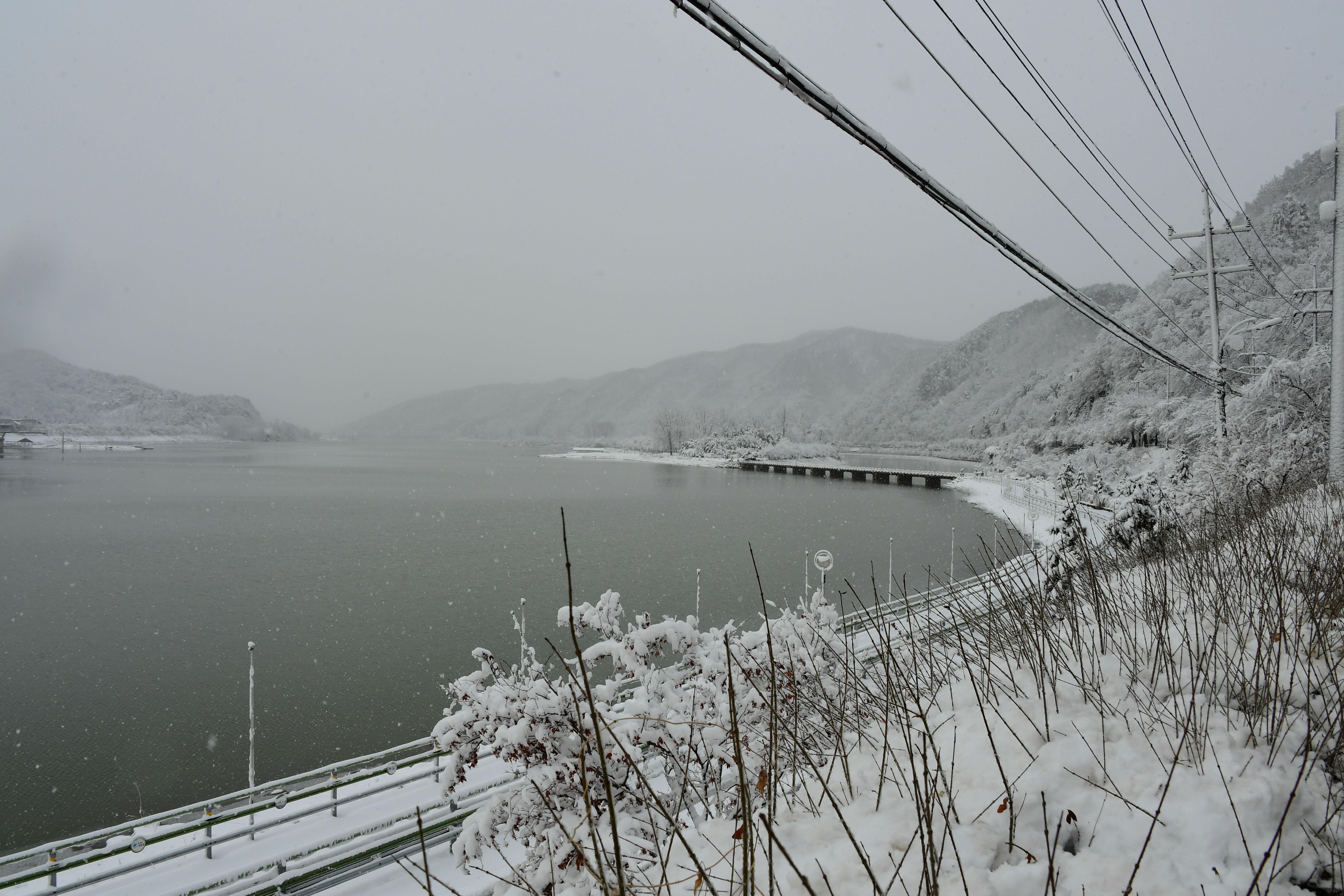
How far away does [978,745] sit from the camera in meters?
3.13

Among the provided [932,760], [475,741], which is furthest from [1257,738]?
[475,741]

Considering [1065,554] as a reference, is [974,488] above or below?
below

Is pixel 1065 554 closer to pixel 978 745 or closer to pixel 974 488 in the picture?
pixel 978 745

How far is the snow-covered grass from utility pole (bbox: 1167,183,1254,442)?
1254 centimetres

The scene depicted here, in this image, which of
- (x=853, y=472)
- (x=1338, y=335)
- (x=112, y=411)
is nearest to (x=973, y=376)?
(x=853, y=472)

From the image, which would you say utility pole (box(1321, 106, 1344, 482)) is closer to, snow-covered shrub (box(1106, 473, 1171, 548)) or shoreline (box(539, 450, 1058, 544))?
snow-covered shrub (box(1106, 473, 1171, 548))

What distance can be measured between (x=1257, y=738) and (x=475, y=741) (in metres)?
4.71

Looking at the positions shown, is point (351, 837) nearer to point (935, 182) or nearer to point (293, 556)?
point (935, 182)

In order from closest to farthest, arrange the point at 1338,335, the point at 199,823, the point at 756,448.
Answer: the point at 199,823 < the point at 1338,335 < the point at 756,448

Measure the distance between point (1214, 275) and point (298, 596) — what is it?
30.7 m

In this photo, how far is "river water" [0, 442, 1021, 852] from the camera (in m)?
12.7

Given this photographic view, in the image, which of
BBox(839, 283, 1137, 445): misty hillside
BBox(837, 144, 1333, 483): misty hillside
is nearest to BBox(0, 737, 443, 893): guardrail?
BBox(837, 144, 1333, 483): misty hillside

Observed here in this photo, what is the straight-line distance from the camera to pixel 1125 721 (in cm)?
302

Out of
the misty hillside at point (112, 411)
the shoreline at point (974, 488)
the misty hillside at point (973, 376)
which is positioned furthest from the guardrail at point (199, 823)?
the misty hillside at point (112, 411)
